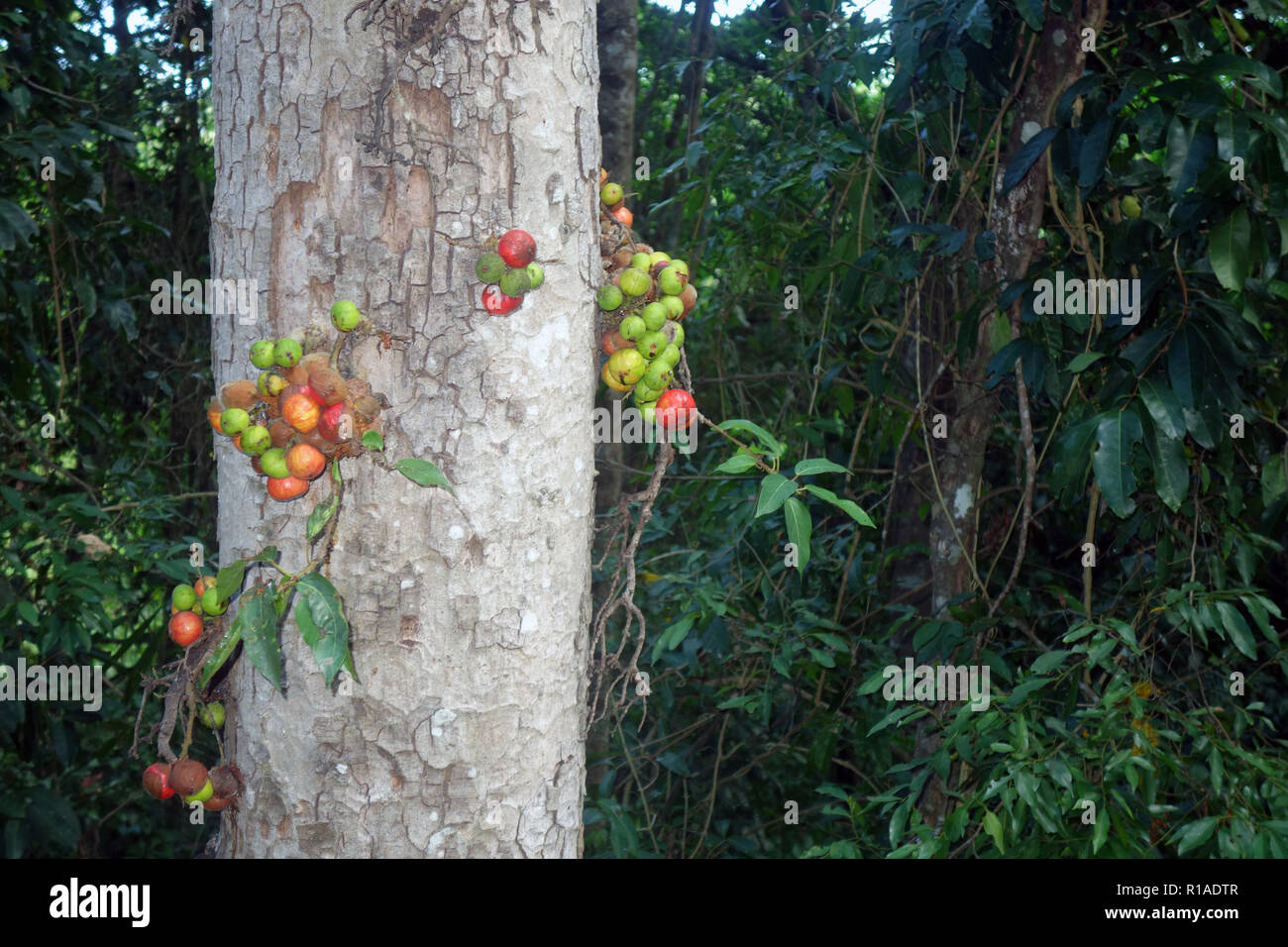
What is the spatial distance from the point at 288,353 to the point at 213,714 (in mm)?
389

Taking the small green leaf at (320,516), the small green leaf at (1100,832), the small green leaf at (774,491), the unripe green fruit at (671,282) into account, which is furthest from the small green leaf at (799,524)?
the small green leaf at (1100,832)

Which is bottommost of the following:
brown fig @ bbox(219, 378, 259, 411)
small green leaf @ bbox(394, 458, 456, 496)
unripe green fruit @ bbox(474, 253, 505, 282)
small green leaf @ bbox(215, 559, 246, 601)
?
small green leaf @ bbox(215, 559, 246, 601)

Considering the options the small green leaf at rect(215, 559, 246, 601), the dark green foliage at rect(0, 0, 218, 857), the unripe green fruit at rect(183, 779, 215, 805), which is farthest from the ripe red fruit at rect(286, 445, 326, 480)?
the dark green foliage at rect(0, 0, 218, 857)

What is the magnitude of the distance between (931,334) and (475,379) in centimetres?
207

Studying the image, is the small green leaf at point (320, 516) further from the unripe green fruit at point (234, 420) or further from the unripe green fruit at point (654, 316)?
the unripe green fruit at point (654, 316)

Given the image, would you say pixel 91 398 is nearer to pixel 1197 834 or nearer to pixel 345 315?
pixel 345 315

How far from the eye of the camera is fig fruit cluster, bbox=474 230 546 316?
3.12ft

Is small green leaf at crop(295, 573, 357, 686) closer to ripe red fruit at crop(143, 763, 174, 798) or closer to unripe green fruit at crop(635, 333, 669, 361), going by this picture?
ripe red fruit at crop(143, 763, 174, 798)

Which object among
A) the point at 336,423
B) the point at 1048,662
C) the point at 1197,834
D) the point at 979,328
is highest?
the point at 979,328

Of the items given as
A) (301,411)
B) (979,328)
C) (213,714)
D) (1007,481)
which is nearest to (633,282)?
(301,411)

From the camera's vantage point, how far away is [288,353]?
0.95 m

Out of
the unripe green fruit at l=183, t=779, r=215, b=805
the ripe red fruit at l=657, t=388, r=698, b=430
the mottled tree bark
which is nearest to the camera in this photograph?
the unripe green fruit at l=183, t=779, r=215, b=805

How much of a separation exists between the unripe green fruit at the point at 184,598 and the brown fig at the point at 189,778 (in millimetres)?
153

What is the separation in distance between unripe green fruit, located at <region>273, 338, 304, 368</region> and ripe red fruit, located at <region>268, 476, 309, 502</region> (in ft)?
0.35
